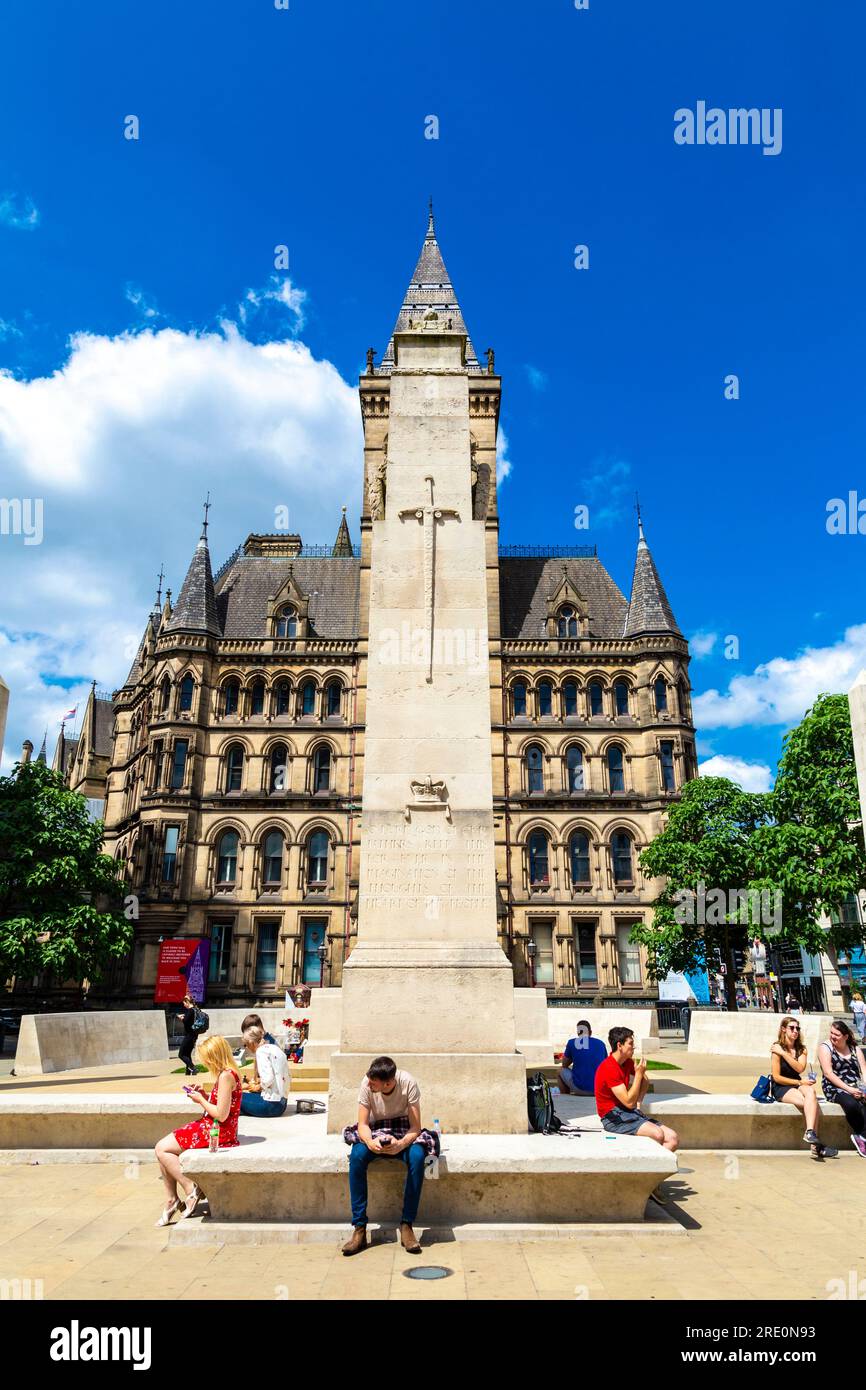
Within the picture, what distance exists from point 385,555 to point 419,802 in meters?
3.24

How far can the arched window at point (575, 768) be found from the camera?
4747 cm

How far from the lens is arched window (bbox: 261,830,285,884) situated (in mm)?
45875

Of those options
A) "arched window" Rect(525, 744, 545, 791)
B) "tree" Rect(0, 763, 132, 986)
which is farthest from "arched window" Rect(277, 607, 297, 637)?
"tree" Rect(0, 763, 132, 986)

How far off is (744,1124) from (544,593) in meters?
43.5

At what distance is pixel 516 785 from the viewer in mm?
46812

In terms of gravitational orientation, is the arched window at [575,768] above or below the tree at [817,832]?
above

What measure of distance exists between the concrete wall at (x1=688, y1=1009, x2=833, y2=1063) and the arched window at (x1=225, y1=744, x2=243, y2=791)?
1149 inches

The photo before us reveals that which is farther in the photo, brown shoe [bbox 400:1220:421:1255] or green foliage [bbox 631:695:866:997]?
green foliage [bbox 631:695:866:997]

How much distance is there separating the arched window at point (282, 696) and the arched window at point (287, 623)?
10.5 feet

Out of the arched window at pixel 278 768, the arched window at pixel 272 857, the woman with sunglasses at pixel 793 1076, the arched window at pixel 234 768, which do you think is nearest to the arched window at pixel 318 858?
the arched window at pixel 272 857

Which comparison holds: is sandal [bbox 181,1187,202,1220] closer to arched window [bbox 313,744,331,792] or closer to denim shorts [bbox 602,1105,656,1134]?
denim shorts [bbox 602,1105,656,1134]

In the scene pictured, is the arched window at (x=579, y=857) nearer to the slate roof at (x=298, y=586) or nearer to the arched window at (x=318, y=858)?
the arched window at (x=318, y=858)

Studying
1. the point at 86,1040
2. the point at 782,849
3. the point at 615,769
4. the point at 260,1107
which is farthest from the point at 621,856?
the point at 260,1107
